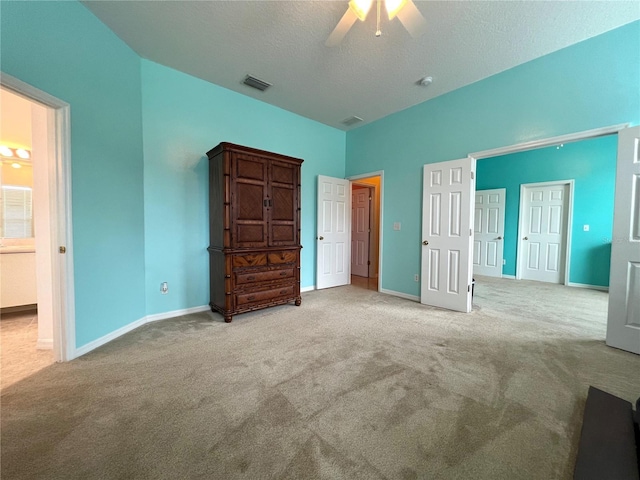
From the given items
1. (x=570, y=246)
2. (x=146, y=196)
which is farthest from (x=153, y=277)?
(x=570, y=246)

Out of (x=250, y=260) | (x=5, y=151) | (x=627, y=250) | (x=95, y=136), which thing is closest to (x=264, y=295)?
(x=250, y=260)

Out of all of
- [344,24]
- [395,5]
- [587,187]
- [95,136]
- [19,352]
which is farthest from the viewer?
[587,187]

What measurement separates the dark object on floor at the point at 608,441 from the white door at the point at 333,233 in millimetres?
3363

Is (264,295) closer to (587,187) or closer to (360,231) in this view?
(360,231)

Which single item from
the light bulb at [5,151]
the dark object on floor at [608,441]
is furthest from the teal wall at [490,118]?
the light bulb at [5,151]

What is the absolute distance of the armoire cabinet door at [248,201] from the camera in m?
2.83

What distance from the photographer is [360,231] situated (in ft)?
19.2

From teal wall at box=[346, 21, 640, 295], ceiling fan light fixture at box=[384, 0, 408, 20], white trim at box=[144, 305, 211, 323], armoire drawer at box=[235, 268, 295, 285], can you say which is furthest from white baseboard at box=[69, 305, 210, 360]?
ceiling fan light fixture at box=[384, 0, 408, 20]

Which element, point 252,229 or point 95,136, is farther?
point 252,229

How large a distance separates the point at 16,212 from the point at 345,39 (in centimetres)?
465

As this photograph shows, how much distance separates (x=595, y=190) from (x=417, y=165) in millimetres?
3747

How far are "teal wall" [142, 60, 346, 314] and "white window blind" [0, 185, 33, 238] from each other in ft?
6.72

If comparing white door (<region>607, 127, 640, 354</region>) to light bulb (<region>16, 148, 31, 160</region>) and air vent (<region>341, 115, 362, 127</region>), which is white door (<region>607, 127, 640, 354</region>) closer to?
air vent (<region>341, 115, 362, 127</region>)

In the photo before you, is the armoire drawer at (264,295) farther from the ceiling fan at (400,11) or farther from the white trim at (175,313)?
the ceiling fan at (400,11)
